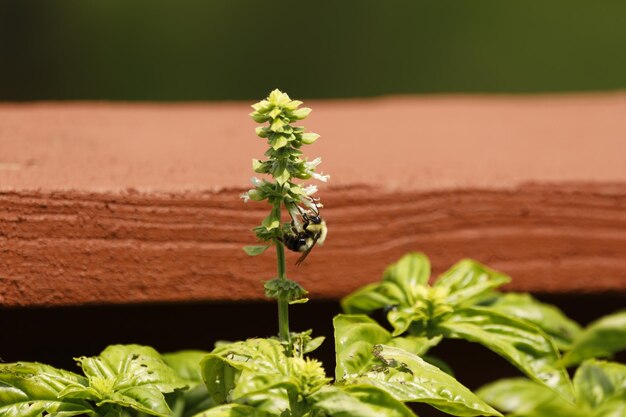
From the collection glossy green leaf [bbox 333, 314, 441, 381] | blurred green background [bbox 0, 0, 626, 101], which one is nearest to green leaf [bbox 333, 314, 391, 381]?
glossy green leaf [bbox 333, 314, 441, 381]

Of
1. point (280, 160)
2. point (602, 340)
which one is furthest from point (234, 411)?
point (602, 340)

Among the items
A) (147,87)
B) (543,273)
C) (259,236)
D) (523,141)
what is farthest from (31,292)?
(147,87)

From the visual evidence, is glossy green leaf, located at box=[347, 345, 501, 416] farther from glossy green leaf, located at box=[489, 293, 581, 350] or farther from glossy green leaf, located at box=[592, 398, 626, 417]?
glossy green leaf, located at box=[489, 293, 581, 350]

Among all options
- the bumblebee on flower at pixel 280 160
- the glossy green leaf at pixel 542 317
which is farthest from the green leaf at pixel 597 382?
the bumblebee on flower at pixel 280 160

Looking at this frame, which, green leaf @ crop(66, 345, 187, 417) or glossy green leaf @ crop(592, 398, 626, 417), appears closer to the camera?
glossy green leaf @ crop(592, 398, 626, 417)

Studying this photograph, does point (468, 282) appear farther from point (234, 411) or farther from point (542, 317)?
point (234, 411)

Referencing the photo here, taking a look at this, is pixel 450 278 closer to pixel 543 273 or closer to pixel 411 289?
pixel 411 289
